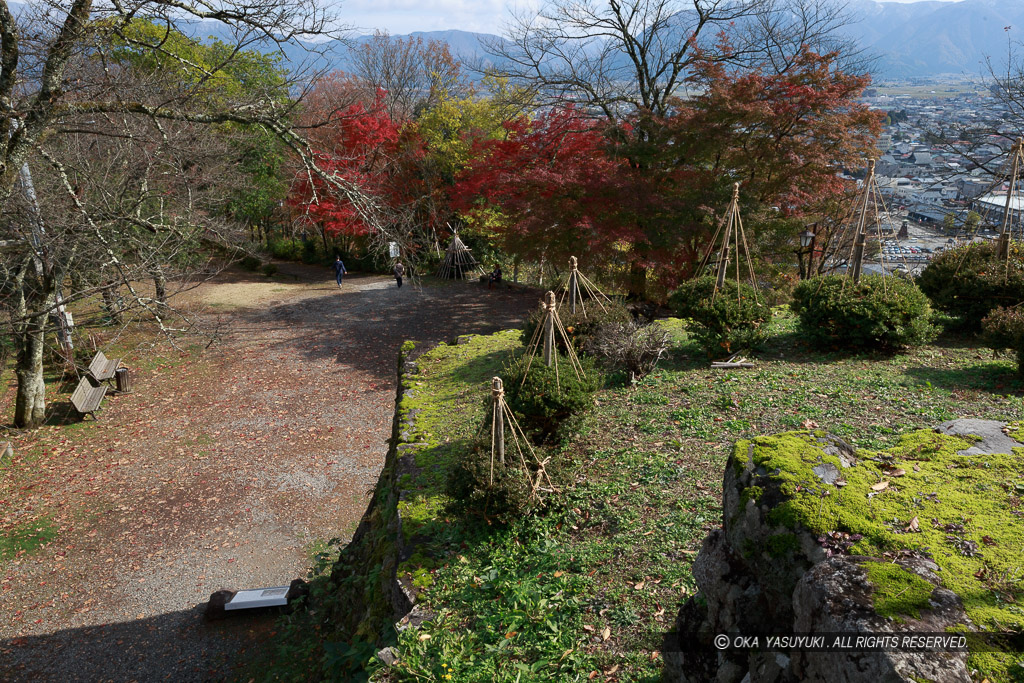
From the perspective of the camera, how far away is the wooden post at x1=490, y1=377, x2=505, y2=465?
209 inches

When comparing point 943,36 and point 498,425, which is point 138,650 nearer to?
point 498,425

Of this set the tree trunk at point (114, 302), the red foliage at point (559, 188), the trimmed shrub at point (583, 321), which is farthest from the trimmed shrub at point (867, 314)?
the tree trunk at point (114, 302)

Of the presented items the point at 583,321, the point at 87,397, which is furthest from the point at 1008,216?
the point at 87,397

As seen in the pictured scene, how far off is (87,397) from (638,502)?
1142cm

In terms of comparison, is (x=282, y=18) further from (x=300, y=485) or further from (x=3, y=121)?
(x=300, y=485)

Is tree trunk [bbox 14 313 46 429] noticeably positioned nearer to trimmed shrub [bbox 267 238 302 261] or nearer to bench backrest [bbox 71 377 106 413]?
bench backrest [bbox 71 377 106 413]

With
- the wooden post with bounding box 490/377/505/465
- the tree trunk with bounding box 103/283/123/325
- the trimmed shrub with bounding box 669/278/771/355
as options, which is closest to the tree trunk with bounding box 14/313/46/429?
the tree trunk with bounding box 103/283/123/325

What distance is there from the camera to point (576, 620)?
4.04m

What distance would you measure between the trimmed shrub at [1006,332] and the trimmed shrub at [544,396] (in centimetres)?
493

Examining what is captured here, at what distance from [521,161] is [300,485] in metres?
9.97

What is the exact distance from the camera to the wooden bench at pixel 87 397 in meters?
11.4

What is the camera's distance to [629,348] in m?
8.10

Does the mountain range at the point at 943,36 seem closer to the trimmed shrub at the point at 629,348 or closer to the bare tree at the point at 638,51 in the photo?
the bare tree at the point at 638,51

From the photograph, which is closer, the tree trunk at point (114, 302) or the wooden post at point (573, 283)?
the tree trunk at point (114, 302)
